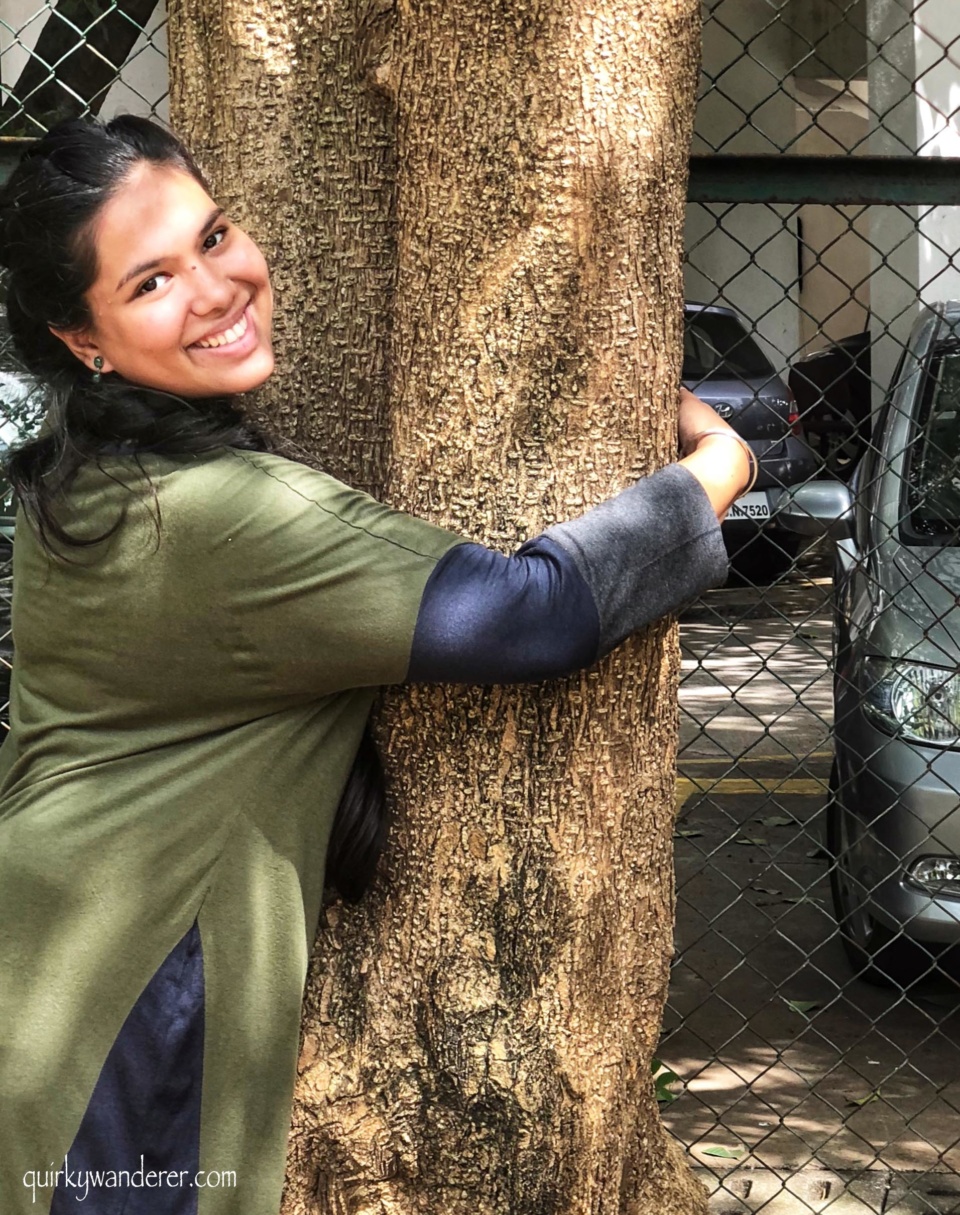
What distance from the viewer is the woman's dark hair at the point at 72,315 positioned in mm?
1696

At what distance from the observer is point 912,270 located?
9.04m

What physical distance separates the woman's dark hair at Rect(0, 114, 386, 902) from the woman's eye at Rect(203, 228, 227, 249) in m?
0.09

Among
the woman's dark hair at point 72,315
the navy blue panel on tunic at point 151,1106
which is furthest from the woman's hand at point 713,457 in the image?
the navy blue panel on tunic at point 151,1106

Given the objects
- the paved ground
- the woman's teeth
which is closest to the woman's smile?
the woman's teeth

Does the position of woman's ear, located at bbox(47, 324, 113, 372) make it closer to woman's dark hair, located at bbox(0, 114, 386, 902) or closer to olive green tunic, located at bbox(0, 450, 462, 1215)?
woman's dark hair, located at bbox(0, 114, 386, 902)

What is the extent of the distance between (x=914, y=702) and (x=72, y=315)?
9.39 feet

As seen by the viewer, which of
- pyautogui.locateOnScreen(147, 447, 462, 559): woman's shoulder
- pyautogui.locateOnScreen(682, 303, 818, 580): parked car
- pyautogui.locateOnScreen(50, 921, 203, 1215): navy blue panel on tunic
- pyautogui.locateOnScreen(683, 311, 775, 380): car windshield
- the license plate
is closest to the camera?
pyautogui.locateOnScreen(147, 447, 462, 559): woman's shoulder

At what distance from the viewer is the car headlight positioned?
396cm

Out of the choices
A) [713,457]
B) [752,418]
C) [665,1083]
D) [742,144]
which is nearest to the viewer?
[713,457]

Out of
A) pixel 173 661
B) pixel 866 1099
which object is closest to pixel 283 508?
pixel 173 661

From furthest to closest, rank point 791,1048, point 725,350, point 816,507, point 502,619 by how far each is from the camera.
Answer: point 725,350 → point 816,507 → point 791,1048 → point 502,619

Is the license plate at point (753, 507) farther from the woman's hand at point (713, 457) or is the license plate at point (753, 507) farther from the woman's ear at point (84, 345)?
the woman's ear at point (84, 345)

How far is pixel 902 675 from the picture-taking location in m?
4.06

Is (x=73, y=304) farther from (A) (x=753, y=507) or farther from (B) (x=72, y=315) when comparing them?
(A) (x=753, y=507)
